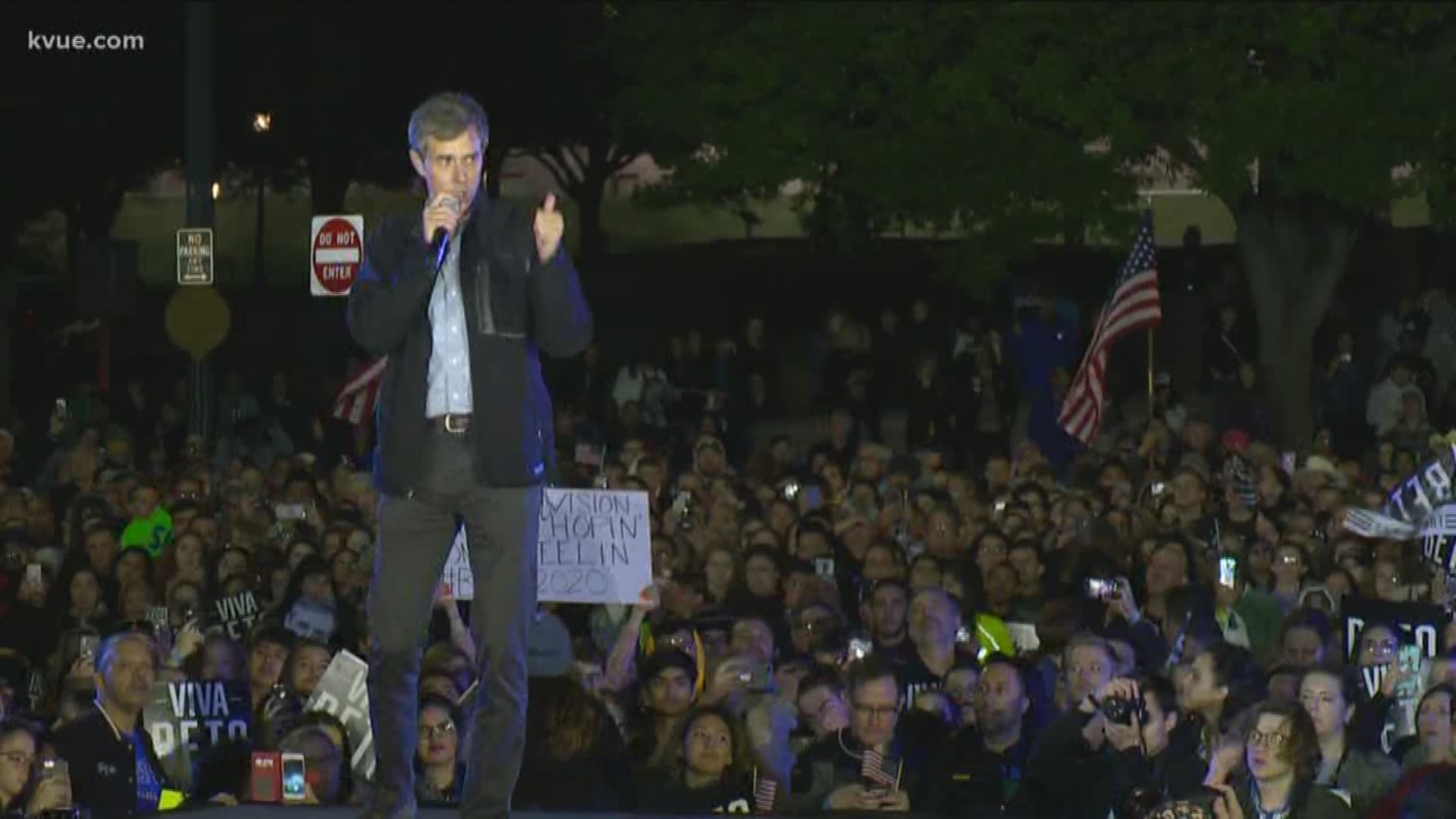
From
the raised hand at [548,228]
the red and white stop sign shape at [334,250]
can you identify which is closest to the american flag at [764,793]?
the raised hand at [548,228]

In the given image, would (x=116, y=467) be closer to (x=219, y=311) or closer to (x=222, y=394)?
(x=219, y=311)

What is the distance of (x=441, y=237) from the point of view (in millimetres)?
6934

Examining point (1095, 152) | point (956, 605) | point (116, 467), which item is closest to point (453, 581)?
point (956, 605)

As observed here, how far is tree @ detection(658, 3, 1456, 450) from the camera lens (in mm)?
25625

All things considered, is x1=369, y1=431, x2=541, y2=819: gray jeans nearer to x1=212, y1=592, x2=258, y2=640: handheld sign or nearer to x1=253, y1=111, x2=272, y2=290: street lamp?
x1=212, y1=592, x2=258, y2=640: handheld sign

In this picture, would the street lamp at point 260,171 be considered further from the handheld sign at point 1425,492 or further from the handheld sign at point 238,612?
the handheld sign at point 1425,492

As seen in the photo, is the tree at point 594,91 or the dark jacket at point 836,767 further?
the tree at point 594,91

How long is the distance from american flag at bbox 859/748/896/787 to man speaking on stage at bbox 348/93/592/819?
3.65m

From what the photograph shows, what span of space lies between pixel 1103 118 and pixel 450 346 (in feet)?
65.0

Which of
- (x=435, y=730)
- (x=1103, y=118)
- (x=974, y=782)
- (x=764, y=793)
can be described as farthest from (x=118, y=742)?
(x=1103, y=118)

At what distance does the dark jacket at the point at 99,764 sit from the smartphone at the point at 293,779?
2.57 feet

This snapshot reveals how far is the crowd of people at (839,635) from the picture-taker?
10.5m

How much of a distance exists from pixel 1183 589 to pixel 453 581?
367 cm

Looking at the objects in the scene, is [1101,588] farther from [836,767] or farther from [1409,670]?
[836,767]
